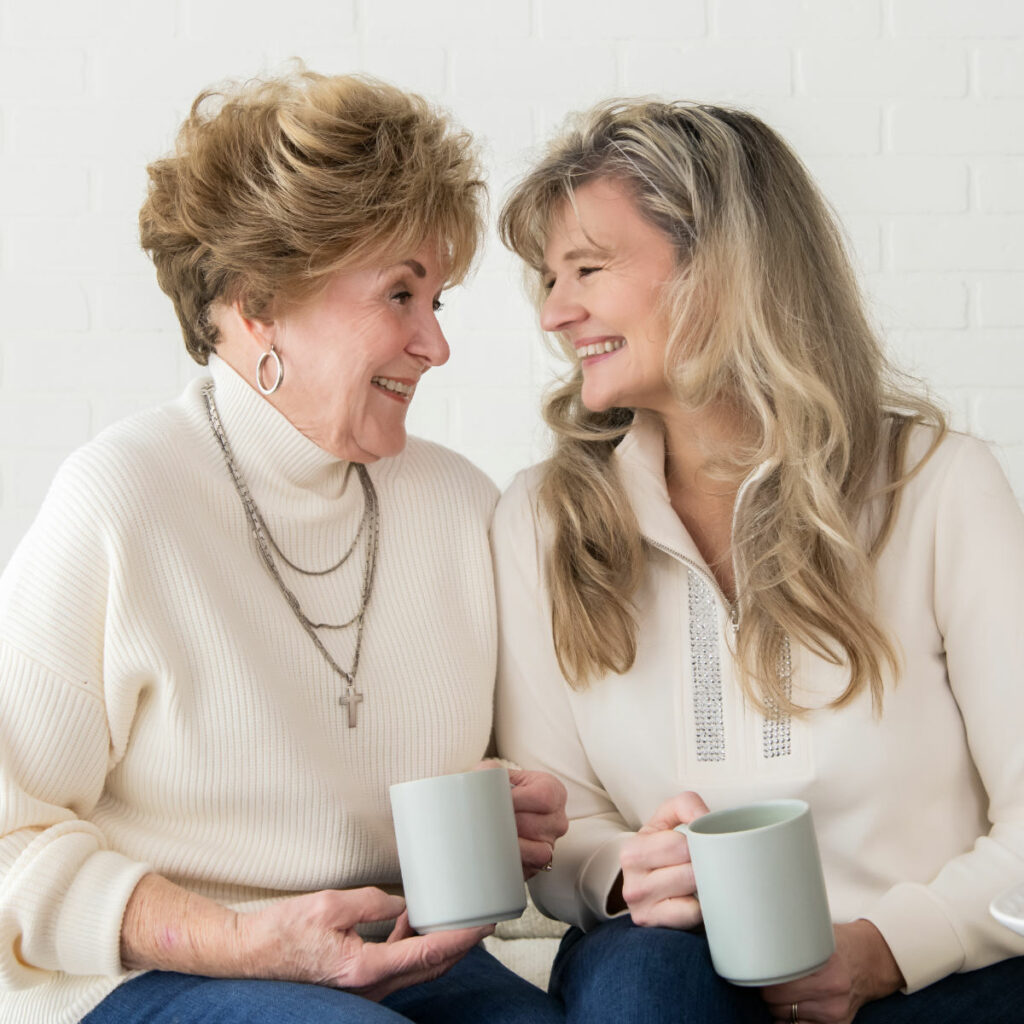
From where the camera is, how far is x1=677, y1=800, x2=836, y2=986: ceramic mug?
1.00 metres

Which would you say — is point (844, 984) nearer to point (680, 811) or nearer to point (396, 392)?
point (680, 811)

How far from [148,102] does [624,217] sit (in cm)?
105

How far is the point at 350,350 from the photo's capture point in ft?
4.61

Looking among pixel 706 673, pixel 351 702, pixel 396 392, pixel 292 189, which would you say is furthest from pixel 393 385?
pixel 706 673

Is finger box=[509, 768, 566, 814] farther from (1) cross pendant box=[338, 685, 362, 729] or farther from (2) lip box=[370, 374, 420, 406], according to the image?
(2) lip box=[370, 374, 420, 406]

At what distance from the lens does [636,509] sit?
1495mm

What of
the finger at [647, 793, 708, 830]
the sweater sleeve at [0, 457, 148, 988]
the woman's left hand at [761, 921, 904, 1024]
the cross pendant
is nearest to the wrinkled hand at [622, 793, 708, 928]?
the finger at [647, 793, 708, 830]

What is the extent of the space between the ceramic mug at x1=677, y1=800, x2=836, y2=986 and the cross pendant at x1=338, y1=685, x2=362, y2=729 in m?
0.44

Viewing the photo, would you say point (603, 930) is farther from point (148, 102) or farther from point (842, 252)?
point (148, 102)

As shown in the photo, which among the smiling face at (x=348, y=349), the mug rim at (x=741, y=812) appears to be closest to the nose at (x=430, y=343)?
the smiling face at (x=348, y=349)

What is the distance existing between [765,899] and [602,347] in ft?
2.34

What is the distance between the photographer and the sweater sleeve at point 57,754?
1.15 m

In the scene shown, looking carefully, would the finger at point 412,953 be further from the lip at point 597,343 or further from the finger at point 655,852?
the lip at point 597,343

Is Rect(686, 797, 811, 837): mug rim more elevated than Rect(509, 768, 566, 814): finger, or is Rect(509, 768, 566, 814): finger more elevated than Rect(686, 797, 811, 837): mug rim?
Rect(686, 797, 811, 837): mug rim
